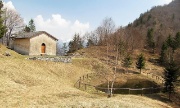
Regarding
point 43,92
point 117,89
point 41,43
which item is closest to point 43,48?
point 41,43

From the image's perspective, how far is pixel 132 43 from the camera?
8756cm

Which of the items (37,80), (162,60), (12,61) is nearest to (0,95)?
(37,80)

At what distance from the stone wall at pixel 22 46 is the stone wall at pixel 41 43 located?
1.33 metres

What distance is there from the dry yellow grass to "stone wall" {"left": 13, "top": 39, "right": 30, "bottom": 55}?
9.64m

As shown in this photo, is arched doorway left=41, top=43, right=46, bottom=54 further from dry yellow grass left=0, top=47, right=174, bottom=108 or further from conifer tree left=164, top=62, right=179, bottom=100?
conifer tree left=164, top=62, right=179, bottom=100

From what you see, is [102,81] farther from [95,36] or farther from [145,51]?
[95,36]

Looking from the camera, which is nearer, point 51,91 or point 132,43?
point 51,91

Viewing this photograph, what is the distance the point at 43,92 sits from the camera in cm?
2677

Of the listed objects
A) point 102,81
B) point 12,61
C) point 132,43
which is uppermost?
point 132,43

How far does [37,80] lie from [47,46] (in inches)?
877

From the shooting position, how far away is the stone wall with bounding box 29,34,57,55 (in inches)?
1989

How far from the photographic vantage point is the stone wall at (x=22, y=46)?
5079 centimetres

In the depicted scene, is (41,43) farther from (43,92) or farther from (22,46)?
(43,92)

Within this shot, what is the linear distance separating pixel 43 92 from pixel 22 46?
1120 inches
